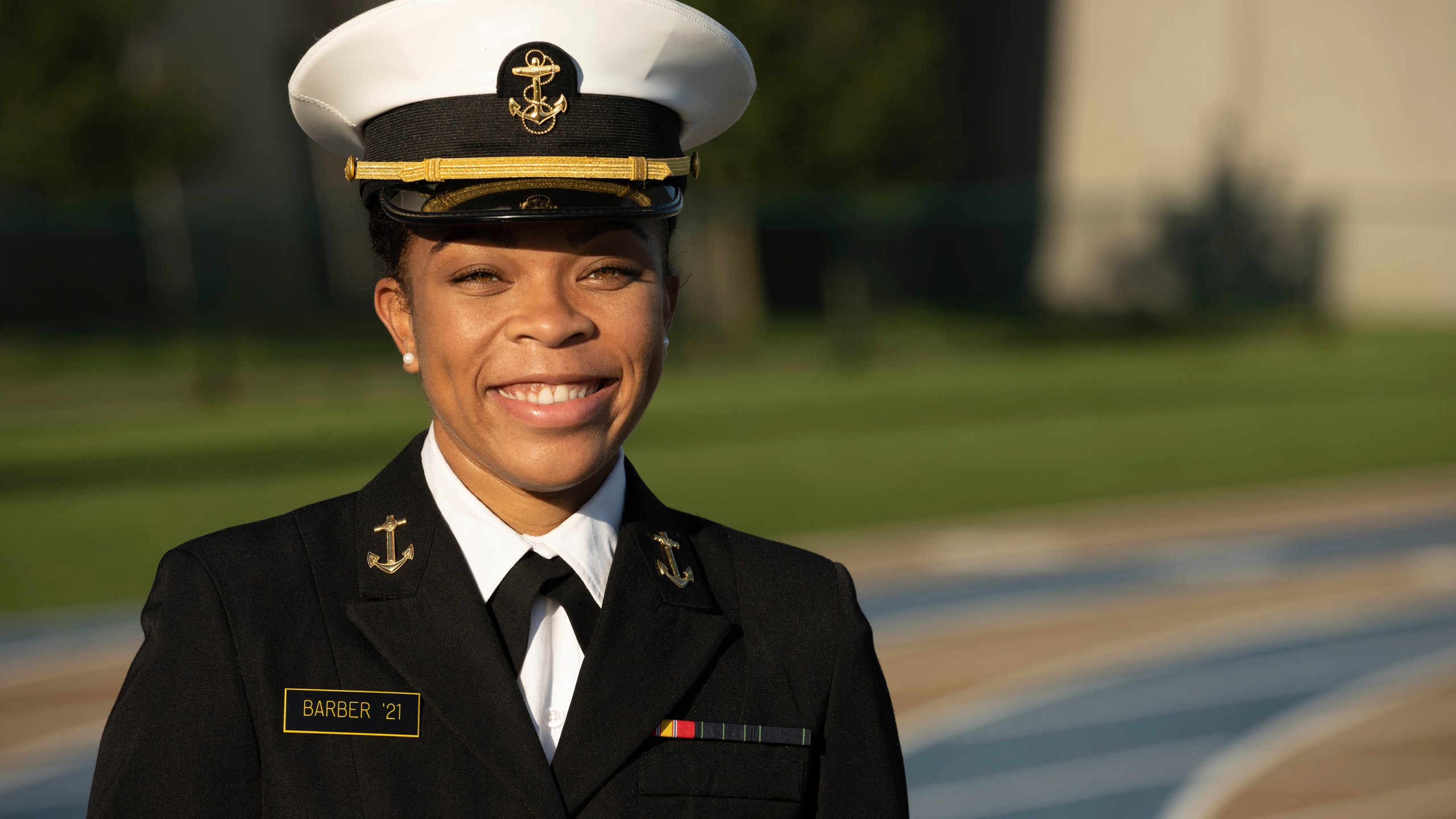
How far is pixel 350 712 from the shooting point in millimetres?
1742

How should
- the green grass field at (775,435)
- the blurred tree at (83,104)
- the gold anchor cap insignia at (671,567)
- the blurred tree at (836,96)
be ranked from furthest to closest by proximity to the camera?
the blurred tree at (836,96), the blurred tree at (83,104), the green grass field at (775,435), the gold anchor cap insignia at (671,567)

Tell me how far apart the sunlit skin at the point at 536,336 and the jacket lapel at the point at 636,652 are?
0.16 metres

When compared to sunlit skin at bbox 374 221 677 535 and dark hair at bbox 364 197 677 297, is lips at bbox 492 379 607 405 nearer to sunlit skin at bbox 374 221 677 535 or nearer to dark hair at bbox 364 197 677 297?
sunlit skin at bbox 374 221 677 535

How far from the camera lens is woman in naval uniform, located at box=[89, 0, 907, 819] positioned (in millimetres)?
1714

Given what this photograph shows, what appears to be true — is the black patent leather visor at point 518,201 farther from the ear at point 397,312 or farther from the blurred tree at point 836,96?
the blurred tree at point 836,96

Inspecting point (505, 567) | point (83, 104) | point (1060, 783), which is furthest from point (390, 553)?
point (83, 104)

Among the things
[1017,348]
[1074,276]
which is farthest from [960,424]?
[1074,276]

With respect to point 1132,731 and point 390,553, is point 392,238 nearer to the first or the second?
point 390,553

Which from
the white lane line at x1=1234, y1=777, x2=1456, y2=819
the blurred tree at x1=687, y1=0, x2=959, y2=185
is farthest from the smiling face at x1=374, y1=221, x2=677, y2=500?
the blurred tree at x1=687, y1=0, x2=959, y2=185

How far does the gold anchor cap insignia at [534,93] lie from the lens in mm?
1795

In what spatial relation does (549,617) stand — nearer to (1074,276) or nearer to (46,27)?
(46,27)

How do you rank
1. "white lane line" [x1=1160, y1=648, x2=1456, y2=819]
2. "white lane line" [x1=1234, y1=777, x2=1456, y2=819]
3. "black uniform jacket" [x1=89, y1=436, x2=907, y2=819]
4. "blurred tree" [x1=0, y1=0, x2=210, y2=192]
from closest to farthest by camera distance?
"black uniform jacket" [x1=89, y1=436, x2=907, y2=819], "white lane line" [x1=1234, y1=777, x2=1456, y2=819], "white lane line" [x1=1160, y1=648, x2=1456, y2=819], "blurred tree" [x1=0, y1=0, x2=210, y2=192]

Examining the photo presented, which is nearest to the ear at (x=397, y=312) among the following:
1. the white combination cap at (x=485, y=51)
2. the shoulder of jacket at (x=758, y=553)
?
the white combination cap at (x=485, y=51)

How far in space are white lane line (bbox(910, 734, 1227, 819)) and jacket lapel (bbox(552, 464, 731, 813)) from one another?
385 centimetres
